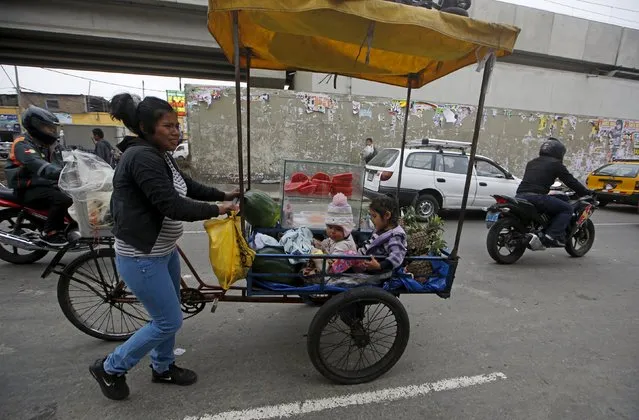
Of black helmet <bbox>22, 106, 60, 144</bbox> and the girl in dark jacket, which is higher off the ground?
black helmet <bbox>22, 106, 60, 144</bbox>

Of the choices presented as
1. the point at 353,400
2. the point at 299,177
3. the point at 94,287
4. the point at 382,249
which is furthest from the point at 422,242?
the point at 94,287

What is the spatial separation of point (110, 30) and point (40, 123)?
34.9 feet

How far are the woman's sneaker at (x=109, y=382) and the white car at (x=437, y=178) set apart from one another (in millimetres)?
5867

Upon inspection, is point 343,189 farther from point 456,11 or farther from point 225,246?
point 456,11

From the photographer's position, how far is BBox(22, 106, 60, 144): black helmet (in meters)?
3.82

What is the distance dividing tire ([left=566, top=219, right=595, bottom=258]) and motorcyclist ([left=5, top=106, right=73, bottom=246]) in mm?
7005

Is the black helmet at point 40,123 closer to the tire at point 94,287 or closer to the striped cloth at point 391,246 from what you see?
the tire at point 94,287

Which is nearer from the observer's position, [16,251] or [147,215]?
[147,215]

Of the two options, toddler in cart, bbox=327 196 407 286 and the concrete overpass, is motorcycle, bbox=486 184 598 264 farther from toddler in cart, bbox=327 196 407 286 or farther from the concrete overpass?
the concrete overpass

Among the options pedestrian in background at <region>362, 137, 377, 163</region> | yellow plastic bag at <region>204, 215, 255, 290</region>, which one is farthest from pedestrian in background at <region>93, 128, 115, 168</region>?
yellow plastic bag at <region>204, 215, 255, 290</region>

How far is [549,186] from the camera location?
16.0 feet

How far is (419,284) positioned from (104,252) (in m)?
2.39

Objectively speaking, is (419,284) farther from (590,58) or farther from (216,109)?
(590,58)

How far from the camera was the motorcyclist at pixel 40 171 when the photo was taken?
3.81m
